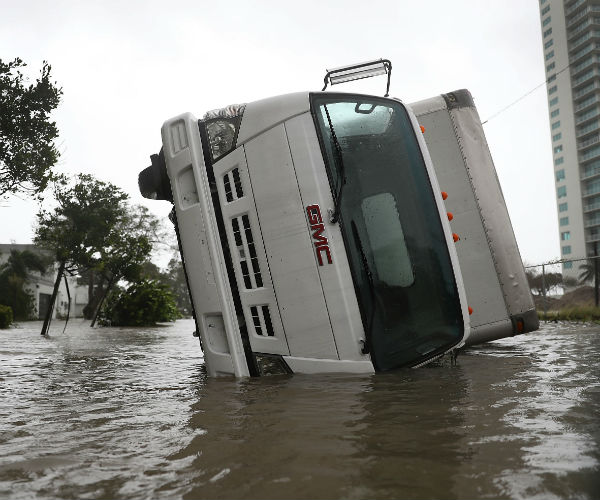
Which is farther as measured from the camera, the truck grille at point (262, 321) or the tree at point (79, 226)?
the tree at point (79, 226)

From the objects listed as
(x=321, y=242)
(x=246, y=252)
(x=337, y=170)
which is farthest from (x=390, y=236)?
(x=246, y=252)

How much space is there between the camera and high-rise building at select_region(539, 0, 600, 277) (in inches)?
3034

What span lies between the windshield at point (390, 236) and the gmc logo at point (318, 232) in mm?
146

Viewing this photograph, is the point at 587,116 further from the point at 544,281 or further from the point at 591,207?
the point at 544,281

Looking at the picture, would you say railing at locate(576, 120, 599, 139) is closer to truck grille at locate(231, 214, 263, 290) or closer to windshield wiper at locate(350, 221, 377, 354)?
windshield wiper at locate(350, 221, 377, 354)

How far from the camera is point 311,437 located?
2648 millimetres

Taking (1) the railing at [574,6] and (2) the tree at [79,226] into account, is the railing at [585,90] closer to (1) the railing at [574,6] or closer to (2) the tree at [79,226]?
(1) the railing at [574,6]

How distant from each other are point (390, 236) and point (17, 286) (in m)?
34.6

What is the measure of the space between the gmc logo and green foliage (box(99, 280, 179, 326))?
20.3 metres

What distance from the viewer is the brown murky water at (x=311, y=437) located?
198 cm

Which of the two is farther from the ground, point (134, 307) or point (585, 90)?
point (585, 90)

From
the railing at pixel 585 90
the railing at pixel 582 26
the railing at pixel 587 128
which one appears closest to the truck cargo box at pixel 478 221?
the railing at pixel 587 128

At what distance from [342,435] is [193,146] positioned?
2.71 m

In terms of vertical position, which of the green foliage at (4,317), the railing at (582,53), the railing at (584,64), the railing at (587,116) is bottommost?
the green foliage at (4,317)
